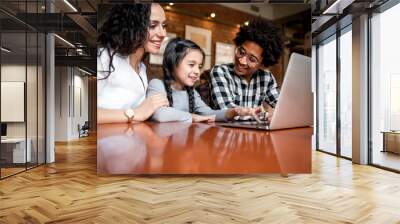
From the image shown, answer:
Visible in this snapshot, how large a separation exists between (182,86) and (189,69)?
24 cm

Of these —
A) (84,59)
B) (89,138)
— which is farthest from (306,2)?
(89,138)

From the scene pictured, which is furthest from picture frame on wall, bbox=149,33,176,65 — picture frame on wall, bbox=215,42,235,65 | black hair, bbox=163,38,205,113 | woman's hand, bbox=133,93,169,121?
picture frame on wall, bbox=215,42,235,65

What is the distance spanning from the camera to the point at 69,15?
6.62m

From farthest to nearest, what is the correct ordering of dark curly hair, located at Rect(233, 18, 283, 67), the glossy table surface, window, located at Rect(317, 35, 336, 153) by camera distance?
1. window, located at Rect(317, 35, 336, 153)
2. dark curly hair, located at Rect(233, 18, 283, 67)
3. the glossy table surface

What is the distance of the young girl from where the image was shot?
16.5 feet

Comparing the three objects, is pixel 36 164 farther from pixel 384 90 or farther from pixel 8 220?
pixel 384 90

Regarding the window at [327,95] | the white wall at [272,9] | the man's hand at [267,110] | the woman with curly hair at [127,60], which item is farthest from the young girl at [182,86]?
the window at [327,95]

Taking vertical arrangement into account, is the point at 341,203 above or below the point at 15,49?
below

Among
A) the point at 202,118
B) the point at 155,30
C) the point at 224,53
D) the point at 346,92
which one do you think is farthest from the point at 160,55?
the point at 346,92

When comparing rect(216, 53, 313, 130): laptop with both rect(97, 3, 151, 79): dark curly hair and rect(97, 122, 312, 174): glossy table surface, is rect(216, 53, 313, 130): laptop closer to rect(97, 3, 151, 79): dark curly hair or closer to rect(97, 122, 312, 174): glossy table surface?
rect(97, 122, 312, 174): glossy table surface

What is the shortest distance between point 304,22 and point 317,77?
13.1 ft

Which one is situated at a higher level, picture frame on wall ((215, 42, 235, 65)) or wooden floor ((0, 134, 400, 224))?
picture frame on wall ((215, 42, 235, 65))

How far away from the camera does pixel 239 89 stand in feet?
17.1

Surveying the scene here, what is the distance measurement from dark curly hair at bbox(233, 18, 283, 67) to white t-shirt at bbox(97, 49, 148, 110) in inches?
54.9
